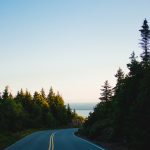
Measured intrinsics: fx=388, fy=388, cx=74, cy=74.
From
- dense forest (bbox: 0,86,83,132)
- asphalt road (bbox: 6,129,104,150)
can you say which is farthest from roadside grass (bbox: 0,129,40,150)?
dense forest (bbox: 0,86,83,132)

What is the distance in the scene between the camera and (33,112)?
343 ft

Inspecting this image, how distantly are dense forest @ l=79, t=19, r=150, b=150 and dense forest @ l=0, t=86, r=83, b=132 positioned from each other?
29.8m

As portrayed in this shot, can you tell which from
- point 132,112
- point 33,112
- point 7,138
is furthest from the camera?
point 33,112

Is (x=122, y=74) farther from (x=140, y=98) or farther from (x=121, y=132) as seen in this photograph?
(x=140, y=98)

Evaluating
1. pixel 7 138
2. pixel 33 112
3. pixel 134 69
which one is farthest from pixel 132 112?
pixel 33 112

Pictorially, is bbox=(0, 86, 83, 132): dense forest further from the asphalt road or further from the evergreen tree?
the evergreen tree

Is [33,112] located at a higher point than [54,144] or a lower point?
higher

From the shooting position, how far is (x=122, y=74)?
238 ft

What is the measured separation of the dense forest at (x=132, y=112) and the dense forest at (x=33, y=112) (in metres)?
29.8

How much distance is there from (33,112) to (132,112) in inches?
3136

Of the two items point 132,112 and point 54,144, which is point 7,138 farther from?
point 132,112

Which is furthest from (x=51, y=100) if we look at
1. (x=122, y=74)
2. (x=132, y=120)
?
(x=132, y=120)

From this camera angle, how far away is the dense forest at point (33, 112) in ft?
280

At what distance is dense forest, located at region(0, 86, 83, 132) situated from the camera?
85375mm
